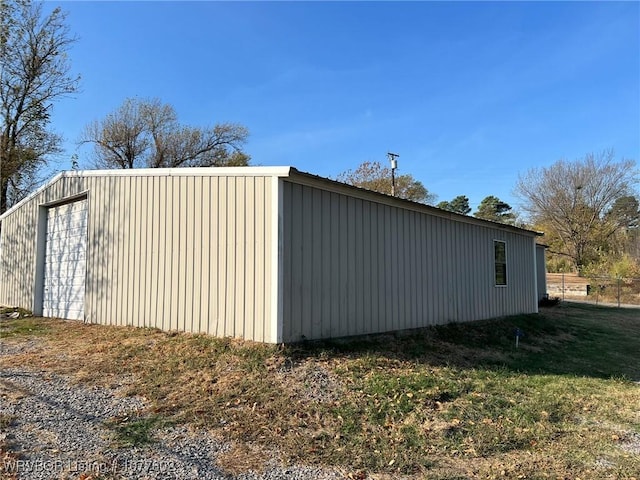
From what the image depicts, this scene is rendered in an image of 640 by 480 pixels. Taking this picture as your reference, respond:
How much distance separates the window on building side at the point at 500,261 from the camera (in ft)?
36.2

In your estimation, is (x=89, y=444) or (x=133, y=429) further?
(x=133, y=429)

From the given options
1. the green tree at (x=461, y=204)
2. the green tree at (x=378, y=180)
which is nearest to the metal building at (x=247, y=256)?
the green tree at (x=378, y=180)

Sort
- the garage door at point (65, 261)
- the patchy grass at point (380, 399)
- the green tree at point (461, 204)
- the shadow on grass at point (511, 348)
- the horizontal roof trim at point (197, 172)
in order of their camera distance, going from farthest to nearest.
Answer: the green tree at point (461, 204)
the garage door at point (65, 261)
the shadow on grass at point (511, 348)
the horizontal roof trim at point (197, 172)
the patchy grass at point (380, 399)

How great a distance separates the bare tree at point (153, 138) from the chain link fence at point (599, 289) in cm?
1917

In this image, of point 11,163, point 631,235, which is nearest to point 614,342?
point 11,163

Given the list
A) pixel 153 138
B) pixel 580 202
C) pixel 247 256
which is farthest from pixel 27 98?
pixel 580 202

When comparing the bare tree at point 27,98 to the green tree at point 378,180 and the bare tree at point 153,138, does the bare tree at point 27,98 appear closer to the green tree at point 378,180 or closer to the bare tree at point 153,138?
the bare tree at point 153,138

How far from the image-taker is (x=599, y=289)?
74.2ft

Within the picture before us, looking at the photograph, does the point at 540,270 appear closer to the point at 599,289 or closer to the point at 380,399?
the point at 599,289

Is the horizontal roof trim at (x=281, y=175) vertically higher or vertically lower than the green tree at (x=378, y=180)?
lower

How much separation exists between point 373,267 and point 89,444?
4.83 metres

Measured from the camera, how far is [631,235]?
1190 inches

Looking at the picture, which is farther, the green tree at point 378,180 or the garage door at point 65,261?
the green tree at point 378,180

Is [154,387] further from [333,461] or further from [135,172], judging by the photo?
[135,172]
